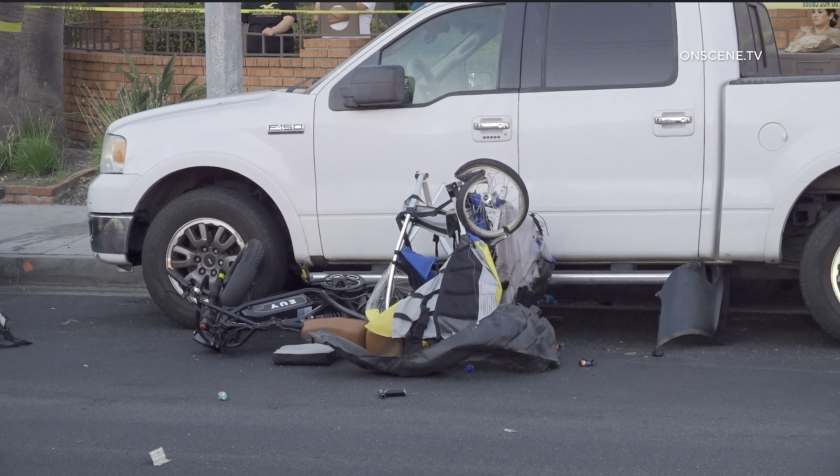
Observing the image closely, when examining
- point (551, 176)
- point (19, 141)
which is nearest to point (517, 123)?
point (551, 176)

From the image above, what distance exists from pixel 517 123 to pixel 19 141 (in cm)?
703

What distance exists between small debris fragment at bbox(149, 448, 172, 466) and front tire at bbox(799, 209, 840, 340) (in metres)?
3.58

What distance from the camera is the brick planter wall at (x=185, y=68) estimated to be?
1173 cm

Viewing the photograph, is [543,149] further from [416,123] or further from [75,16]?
[75,16]

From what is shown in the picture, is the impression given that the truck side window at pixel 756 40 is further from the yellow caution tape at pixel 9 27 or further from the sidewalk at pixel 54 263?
the yellow caution tape at pixel 9 27

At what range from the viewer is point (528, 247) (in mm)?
5742

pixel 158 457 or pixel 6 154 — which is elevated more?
pixel 6 154

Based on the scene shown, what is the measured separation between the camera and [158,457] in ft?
14.3

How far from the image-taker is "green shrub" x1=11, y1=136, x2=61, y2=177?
35.0 ft

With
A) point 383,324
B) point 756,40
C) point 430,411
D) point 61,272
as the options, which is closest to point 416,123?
point 383,324

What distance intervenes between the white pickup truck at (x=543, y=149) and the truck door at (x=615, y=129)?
0.01 m

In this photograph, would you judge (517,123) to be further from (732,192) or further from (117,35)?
(117,35)

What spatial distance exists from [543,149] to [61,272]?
13.8 ft

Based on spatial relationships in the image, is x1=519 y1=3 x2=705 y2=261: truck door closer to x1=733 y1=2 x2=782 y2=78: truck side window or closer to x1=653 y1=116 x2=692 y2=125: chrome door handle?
x1=653 y1=116 x2=692 y2=125: chrome door handle
